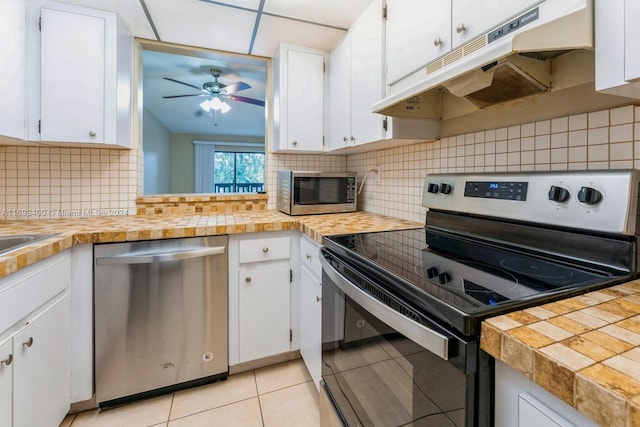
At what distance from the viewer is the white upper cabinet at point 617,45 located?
2.11 ft

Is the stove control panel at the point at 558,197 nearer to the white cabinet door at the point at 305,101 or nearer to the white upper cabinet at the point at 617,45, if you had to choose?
the white upper cabinet at the point at 617,45

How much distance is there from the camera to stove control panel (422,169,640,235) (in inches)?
30.4

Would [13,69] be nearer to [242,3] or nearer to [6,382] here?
[242,3]

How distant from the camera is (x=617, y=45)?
0.67 metres

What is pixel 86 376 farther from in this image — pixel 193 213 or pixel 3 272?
pixel 193 213

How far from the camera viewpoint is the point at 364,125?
1.73 m

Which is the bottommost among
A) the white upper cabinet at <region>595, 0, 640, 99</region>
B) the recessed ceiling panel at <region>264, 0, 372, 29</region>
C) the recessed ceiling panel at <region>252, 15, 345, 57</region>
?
the white upper cabinet at <region>595, 0, 640, 99</region>

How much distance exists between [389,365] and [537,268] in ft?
1.57

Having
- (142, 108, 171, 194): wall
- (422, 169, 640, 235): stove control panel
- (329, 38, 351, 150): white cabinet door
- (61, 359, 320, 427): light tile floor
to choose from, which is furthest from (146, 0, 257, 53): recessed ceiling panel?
(142, 108, 171, 194): wall

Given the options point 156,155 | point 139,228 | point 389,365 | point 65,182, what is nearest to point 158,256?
point 139,228

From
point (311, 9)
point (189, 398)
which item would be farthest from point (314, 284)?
point (311, 9)

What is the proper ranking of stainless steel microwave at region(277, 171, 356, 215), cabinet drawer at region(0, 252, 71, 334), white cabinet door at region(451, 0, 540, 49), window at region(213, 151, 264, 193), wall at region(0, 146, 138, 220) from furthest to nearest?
window at region(213, 151, 264, 193) → stainless steel microwave at region(277, 171, 356, 215) → wall at region(0, 146, 138, 220) → cabinet drawer at region(0, 252, 71, 334) → white cabinet door at region(451, 0, 540, 49)

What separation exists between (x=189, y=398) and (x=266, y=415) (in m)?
0.42

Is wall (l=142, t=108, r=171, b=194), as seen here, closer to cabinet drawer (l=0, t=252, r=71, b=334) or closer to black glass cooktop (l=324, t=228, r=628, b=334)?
cabinet drawer (l=0, t=252, r=71, b=334)
